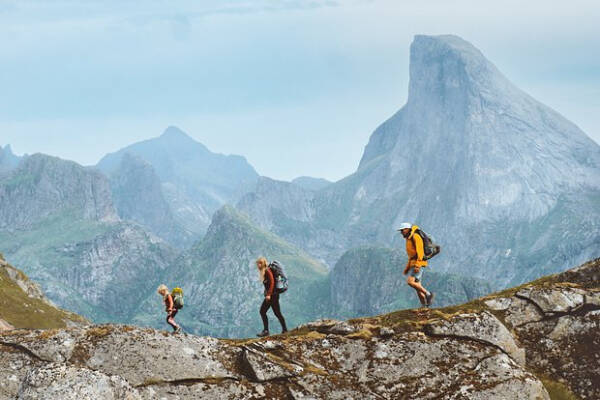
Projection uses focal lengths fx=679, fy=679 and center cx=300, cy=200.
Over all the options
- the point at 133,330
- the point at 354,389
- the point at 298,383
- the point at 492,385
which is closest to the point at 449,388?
the point at 492,385

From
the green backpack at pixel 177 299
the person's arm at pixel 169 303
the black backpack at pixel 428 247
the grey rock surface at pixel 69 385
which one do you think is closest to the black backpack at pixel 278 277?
the green backpack at pixel 177 299

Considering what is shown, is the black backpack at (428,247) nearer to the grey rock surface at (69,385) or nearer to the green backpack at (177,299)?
the green backpack at (177,299)

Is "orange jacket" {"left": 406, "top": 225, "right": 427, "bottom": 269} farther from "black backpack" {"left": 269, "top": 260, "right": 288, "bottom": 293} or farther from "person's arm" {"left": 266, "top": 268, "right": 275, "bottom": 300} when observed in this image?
"person's arm" {"left": 266, "top": 268, "right": 275, "bottom": 300}

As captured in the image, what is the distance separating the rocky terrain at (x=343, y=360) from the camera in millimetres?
22031

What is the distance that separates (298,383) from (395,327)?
5935 millimetres

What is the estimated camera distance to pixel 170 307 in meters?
33.8

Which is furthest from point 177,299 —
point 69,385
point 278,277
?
point 69,385

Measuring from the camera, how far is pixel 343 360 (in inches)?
963

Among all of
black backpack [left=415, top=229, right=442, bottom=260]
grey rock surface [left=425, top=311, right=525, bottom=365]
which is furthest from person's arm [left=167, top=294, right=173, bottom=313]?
grey rock surface [left=425, top=311, right=525, bottom=365]

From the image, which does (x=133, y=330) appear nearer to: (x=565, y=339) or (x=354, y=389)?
(x=354, y=389)

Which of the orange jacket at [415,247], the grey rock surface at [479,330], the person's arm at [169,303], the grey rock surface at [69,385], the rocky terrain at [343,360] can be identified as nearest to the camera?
the grey rock surface at [69,385]

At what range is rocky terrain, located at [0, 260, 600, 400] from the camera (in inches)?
867

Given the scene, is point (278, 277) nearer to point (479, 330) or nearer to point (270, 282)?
point (270, 282)

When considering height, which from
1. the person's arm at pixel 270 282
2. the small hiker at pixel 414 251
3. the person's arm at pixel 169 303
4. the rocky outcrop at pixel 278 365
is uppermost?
the small hiker at pixel 414 251
